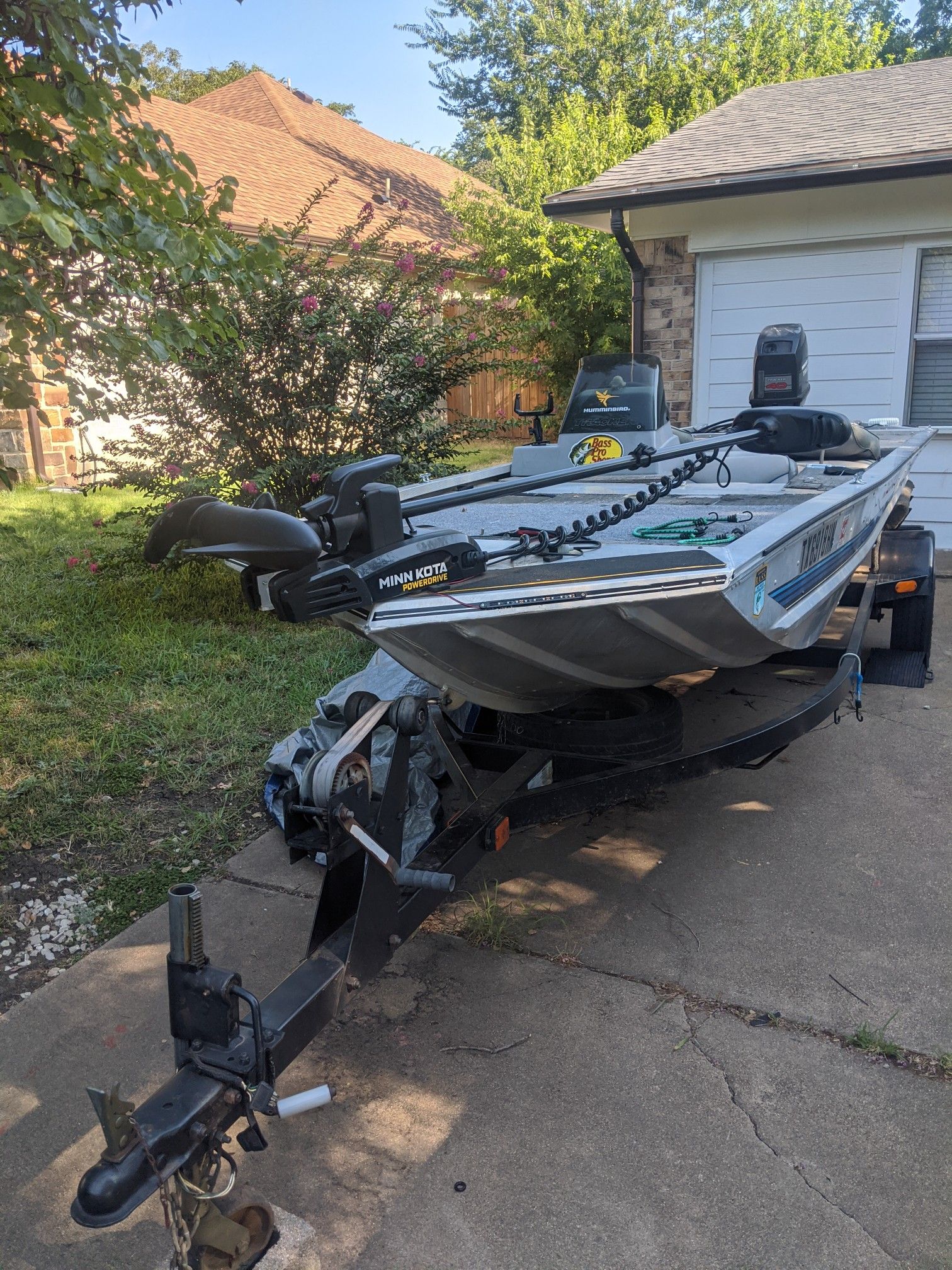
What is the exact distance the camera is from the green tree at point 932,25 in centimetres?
3328

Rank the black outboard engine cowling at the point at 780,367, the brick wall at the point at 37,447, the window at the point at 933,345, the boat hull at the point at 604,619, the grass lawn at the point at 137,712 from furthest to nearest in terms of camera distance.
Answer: the brick wall at the point at 37,447 → the window at the point at 933,345 → the black outboard engine cowling at the point at 780,367 → the grass lawn at the point at 137,712 → the boat hull at the point at 604,619

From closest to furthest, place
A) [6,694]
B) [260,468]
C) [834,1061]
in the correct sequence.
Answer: [834,1061]
[6,694]
[260,468]

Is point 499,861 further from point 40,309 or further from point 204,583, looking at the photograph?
point 204,583

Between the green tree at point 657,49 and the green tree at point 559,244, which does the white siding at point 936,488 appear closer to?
the green tree at point 559,244

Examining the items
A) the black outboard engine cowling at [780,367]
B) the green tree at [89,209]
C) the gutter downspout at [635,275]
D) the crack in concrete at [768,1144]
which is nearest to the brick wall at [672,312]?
the gutter downspout at [635,275]

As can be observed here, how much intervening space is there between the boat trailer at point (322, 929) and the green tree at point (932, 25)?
3810 cm

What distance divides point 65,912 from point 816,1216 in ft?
8.39

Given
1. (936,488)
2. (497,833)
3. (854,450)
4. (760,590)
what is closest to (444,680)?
(497,833)

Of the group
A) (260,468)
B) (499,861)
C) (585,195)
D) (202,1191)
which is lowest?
(499,861)

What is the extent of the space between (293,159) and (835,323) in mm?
13360

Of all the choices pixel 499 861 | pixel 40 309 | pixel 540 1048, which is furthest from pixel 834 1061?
pixel 40 309

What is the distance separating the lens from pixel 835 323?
9133mm

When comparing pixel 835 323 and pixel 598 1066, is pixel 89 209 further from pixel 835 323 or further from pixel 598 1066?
pixel 835 323

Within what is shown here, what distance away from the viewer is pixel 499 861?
381 centimetres
